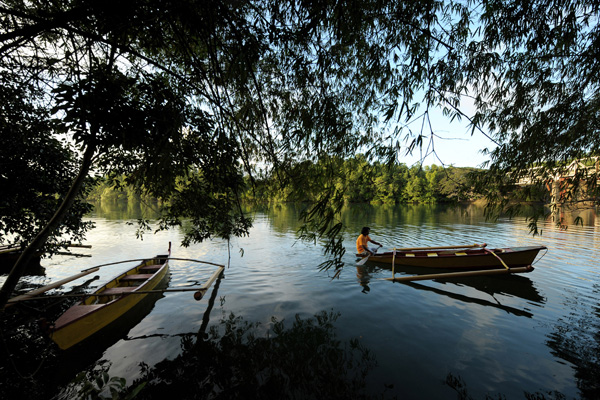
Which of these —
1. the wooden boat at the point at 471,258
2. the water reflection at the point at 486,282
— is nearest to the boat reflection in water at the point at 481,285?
the water reflection at the point at 486,282

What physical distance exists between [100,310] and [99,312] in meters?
0.05

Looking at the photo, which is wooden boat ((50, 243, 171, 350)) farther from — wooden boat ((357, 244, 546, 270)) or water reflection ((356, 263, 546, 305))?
wooden boat ((357, 244, 546, 270))

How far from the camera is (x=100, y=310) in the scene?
6.21m

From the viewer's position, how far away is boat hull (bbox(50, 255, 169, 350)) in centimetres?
552

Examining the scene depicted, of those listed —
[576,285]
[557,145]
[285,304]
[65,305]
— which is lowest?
[65,305]

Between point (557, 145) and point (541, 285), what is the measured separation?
734 cm

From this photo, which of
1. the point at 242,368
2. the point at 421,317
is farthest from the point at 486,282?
the point at 242,368

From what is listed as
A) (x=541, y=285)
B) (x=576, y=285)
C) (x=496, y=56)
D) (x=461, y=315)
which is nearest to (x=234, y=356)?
(x=461, y=315)

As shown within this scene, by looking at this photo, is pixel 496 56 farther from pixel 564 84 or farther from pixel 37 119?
pixel 37 119

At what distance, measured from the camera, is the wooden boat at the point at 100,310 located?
5523 millimetres

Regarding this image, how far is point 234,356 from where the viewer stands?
18.6ft

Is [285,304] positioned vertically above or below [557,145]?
below

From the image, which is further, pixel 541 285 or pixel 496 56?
pixel 541 285

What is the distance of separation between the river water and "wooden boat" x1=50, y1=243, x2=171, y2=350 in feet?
2.09
